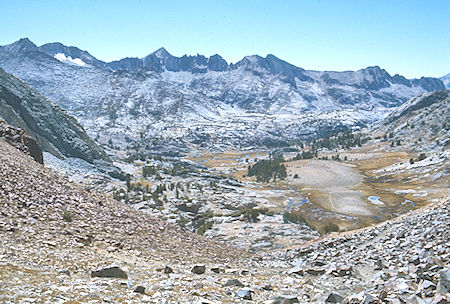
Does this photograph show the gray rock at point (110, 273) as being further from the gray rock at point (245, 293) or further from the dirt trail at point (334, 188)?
the dirt trail at point (334, 188)

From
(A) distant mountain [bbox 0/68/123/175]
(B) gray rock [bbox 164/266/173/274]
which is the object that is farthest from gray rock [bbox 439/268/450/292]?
(A) distant mountain [bbox 0/68/123/175]

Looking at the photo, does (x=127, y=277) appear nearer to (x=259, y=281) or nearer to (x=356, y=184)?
(x=259, y=281)

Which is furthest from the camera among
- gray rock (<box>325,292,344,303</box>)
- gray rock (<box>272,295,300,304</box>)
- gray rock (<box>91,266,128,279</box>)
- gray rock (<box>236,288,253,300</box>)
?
gray rock (<box>91,266,128,279</box>)

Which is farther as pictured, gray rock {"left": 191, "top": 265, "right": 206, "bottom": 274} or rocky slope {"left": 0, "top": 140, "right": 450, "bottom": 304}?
gray rock {"left": 191, "top": 265, "right": 206, "bottom": 274}

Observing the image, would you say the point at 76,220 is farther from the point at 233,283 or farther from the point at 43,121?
the point at 43,121

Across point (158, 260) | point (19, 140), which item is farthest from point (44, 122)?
point (158, 260)

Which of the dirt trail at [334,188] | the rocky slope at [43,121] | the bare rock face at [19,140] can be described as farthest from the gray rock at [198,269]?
the dirt trail at [334,188]

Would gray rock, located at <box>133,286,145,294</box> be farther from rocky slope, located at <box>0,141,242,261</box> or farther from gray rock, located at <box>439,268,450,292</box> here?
gray rock, located at <box>439,268,450,292</box>
